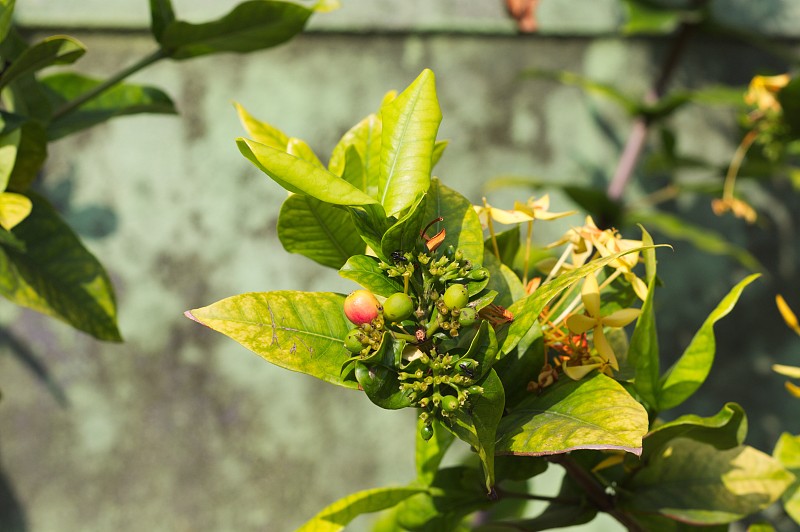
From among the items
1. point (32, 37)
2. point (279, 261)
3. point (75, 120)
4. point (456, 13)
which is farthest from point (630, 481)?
point (32, 37)

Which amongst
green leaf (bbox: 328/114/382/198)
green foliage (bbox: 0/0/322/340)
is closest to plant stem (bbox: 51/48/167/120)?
green foliage (bbox: 0/0/322/340)

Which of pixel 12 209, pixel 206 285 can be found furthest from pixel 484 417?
pixel 206 285

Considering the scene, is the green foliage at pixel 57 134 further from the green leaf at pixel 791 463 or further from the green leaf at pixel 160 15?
the green leaf at pixel 791 463

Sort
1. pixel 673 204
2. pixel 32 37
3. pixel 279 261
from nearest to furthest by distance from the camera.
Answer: pixel 32 37, pixel 279 261, pixel 673 204

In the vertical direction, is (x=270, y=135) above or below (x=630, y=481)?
above

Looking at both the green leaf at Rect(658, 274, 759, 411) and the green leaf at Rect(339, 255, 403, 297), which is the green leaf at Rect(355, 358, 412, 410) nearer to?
the green leaf at Rect(339, 255, 403, 297)

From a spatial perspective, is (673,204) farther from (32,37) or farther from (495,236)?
(32,37)
